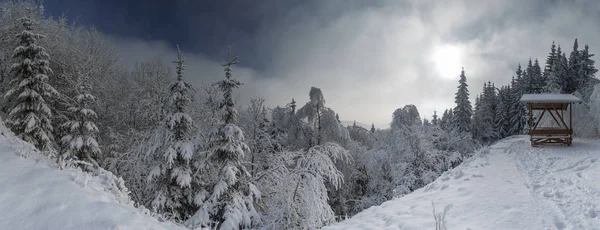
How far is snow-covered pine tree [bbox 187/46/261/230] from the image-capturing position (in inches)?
474

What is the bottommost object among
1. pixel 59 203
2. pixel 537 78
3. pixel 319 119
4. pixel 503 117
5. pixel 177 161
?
pixel 177 161

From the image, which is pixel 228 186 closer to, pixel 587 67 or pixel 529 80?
pixel 587 67

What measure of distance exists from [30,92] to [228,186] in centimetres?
1388

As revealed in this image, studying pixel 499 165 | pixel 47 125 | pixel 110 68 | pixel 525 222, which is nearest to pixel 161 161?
pixel 47 125

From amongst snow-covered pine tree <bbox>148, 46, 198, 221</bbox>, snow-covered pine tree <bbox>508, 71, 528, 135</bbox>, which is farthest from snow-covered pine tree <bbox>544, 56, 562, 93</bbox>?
snow-covered pine tree <bbox>148, 46, 198, 221</bbox>

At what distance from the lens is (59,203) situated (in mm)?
5383

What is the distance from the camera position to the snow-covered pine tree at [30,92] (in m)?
17.8

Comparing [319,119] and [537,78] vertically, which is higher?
[537,78]

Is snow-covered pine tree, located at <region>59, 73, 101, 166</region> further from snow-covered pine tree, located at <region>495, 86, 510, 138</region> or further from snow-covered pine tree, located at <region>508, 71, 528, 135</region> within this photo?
snow-covered pine tree, located at <region>495, 86, 510, 138</region>

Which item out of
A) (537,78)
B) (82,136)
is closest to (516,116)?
A: (537,78)

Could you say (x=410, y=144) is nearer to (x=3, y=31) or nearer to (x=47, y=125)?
(x=47, y=125)

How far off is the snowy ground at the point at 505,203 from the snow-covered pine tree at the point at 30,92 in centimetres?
1861

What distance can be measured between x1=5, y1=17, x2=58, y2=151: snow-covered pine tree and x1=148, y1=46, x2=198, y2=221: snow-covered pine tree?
872 cm

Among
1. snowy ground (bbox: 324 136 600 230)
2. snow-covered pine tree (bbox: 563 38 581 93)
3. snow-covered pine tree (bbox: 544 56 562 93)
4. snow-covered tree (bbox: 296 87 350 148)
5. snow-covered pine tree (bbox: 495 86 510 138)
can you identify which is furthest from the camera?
snow-covered pine tree (bbox: 495 86 510 138)
